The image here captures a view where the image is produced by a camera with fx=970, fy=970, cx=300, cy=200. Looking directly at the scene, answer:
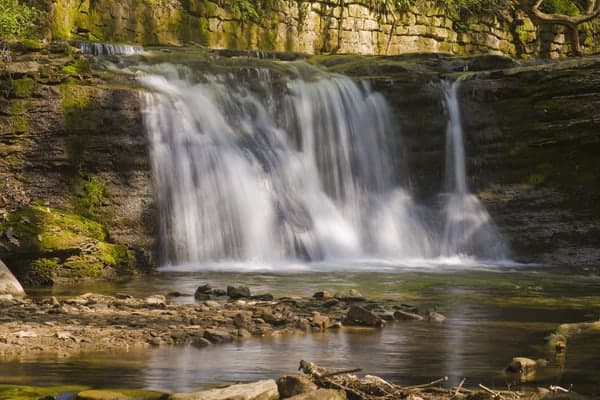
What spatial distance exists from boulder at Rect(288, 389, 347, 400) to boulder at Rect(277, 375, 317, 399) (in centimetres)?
8

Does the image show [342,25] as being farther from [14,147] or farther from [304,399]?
[304,399]

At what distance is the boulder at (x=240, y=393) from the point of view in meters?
5.56

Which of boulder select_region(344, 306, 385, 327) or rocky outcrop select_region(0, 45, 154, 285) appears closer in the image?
boulder select_region(344, 306, 385, 327)

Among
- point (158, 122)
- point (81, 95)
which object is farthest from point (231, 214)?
point (81, 95)

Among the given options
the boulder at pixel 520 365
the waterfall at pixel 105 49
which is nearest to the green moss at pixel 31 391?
the boulder at pixel 520 365

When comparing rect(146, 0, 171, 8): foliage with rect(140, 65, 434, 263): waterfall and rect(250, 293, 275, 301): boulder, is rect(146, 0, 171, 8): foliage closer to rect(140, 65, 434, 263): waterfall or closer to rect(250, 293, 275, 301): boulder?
rect(140, 65, 434, 263): waterfall

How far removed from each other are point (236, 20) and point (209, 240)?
35.3 feet

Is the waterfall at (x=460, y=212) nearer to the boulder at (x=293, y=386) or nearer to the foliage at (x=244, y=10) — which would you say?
the foliage at (x=244, y=10)

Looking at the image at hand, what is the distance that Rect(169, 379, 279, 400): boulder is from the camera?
556 cm

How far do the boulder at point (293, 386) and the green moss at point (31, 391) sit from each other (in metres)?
1.25

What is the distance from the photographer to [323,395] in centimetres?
563

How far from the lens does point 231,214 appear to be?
1658 centimetres

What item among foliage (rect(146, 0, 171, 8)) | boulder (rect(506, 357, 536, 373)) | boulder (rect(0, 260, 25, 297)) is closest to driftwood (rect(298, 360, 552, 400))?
boulder (rect(506, 357, 536, 373))

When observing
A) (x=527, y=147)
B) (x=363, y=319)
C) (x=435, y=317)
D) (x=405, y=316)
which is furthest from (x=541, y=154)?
(x=363, y=319)
